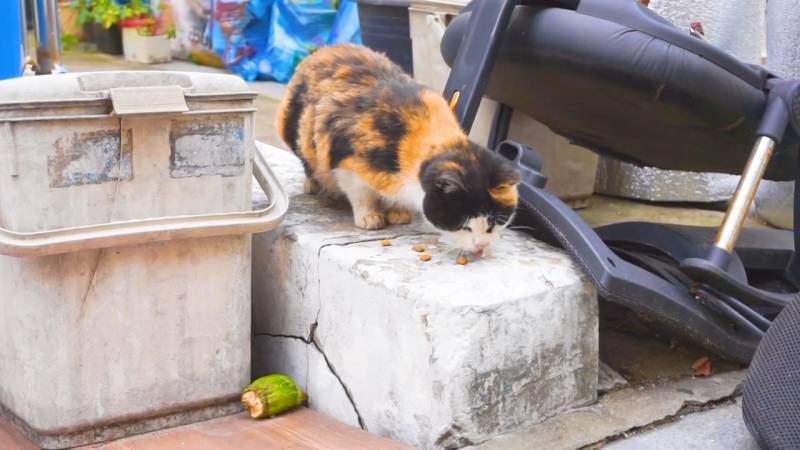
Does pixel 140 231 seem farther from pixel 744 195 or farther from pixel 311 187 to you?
pixel 744 195

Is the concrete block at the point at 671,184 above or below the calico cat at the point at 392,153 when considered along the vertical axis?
below

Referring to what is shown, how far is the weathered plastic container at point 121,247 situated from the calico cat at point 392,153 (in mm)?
284

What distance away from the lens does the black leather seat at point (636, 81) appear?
7.98ft

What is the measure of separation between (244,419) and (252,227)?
21.0 inches

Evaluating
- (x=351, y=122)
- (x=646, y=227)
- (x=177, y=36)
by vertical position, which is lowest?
(x=177, y=36)

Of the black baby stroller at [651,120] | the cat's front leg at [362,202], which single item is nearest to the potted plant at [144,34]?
the black baby stroller at [651,120]

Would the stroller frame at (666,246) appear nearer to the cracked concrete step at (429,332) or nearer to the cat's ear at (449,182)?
the cracked concrete step at (429,332)

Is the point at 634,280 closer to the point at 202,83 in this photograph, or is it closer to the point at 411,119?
the point at 411,119

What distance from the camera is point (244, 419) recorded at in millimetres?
2436

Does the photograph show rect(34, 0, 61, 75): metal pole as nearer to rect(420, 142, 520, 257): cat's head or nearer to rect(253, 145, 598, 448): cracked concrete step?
rect(253, 145, 598, 448): cracked concrete step

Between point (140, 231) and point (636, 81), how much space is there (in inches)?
53.9

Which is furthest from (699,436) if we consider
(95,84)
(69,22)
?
(69,22)

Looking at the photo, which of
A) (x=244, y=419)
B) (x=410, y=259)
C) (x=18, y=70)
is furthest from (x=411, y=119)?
(x=18, y=70)

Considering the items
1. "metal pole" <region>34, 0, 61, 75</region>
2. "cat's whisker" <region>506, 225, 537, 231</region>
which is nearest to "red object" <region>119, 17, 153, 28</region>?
"metal pole" <region>34, 0, 61, 75</region>
